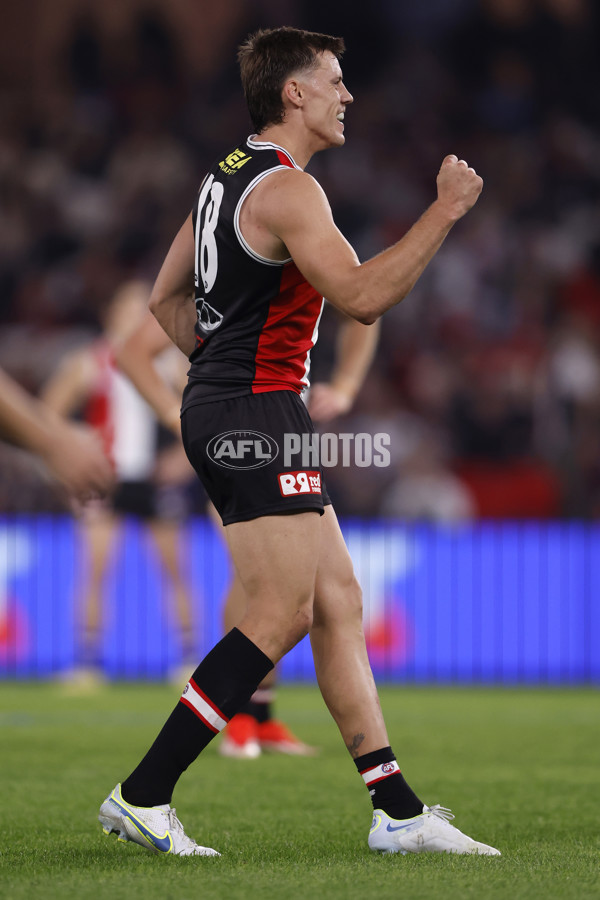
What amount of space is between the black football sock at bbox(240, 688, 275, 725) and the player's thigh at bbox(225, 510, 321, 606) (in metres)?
2.40

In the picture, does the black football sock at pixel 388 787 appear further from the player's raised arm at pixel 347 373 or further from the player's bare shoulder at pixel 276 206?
the player's raised arm at pixel 347 373

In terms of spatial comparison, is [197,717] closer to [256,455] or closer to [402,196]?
[256,455]

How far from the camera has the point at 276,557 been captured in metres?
3.44

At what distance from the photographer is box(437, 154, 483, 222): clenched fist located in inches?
131

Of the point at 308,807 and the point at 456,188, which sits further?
the point at 308,807

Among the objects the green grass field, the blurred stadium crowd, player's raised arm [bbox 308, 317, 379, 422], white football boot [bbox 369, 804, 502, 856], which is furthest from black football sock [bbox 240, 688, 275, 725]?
the blurred stadium crowd

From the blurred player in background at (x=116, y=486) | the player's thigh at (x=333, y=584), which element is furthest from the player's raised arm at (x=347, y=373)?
the blurred player in background at (x=116, y=486)

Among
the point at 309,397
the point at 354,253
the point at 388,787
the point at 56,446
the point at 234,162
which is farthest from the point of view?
the point at 309,397

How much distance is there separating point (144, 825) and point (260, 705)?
2.49 m

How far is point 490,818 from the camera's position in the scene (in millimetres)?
4176

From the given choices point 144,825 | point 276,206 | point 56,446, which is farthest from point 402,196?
point 56,446

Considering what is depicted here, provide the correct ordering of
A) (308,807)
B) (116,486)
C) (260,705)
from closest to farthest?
(308,807) → (260,705) → (116,486)

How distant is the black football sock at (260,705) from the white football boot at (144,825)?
2.35 m

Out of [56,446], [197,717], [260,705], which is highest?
[56,446]
